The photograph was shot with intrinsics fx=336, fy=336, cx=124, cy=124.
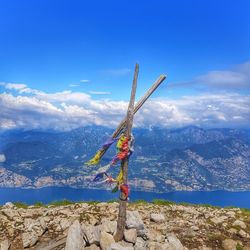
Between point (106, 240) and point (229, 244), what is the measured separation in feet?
24.4

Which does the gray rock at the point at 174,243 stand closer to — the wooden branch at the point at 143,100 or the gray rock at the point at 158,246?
the gray rock at the point at 158,246

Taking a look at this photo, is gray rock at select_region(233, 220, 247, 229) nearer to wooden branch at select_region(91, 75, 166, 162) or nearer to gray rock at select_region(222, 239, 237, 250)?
gray rock at select_region(222, 239, 237, 250)

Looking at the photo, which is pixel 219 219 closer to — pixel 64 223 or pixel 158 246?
pixel 158 246

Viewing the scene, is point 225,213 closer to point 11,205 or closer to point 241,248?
point 241,248

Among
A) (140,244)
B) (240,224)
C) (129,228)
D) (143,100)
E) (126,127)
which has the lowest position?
(240,224)

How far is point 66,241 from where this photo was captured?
16031 mm

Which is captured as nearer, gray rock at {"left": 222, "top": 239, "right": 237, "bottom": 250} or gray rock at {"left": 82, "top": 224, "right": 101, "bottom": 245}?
gray rock at {"left": 82, "top": 224, "right": 101, "bottom": 245}

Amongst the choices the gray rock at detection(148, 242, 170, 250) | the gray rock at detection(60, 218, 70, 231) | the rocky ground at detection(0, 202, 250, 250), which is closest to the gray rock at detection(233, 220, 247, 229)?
the rocky ground at detection(0, 202, 250, 250)

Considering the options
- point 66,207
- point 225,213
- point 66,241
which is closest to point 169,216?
point 225,213

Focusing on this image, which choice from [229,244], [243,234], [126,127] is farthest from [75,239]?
[243,234]

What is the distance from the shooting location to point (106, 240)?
1619 cm

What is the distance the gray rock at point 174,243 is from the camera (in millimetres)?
17172

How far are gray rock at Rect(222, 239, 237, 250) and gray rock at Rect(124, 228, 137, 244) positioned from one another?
5731 millimetres

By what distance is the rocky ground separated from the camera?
16.4 m
